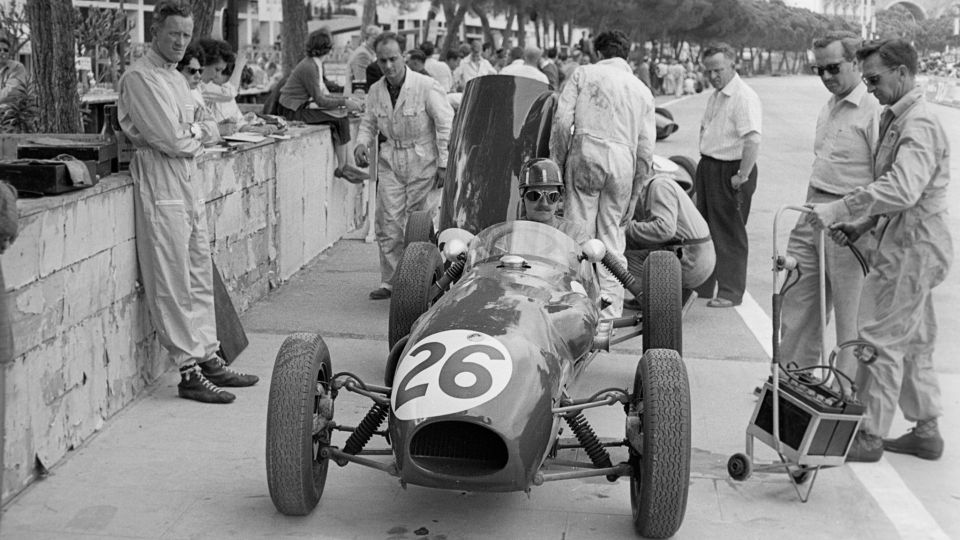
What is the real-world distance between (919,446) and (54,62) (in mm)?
7148

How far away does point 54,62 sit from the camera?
966 cm

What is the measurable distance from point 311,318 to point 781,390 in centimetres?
466

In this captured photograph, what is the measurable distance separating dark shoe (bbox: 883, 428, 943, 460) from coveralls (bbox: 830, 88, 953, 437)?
0.35ft

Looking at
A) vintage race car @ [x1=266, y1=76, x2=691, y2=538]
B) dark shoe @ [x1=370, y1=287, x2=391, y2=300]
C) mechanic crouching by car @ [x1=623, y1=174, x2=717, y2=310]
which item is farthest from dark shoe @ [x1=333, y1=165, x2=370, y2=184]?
vintage race car @ [x1=266, y1=76, x2=691, y2=538]

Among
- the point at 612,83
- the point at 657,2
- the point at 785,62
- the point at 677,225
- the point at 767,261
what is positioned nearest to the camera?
the point at 612,83

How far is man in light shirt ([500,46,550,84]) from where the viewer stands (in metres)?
11.6

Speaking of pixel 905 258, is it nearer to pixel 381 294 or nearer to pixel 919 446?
pixel 919 446

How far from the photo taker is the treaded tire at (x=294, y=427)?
4926mm

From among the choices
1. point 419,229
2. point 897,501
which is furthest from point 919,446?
point 419,229

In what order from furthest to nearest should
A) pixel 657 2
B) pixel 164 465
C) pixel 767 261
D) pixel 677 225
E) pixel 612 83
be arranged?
pixel 657 2 < pixel 767 261 < pixel 677 225 < pixel 612 83 < pixel 164 465

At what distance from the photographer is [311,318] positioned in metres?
9.35

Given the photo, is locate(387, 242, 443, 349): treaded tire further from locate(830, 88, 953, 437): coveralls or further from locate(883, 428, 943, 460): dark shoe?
locate(883, 428, 943, 460): dark shoe

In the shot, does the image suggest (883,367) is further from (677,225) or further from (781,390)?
(677,225)

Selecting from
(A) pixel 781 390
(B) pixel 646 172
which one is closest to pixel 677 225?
(B) pixel 646 172
